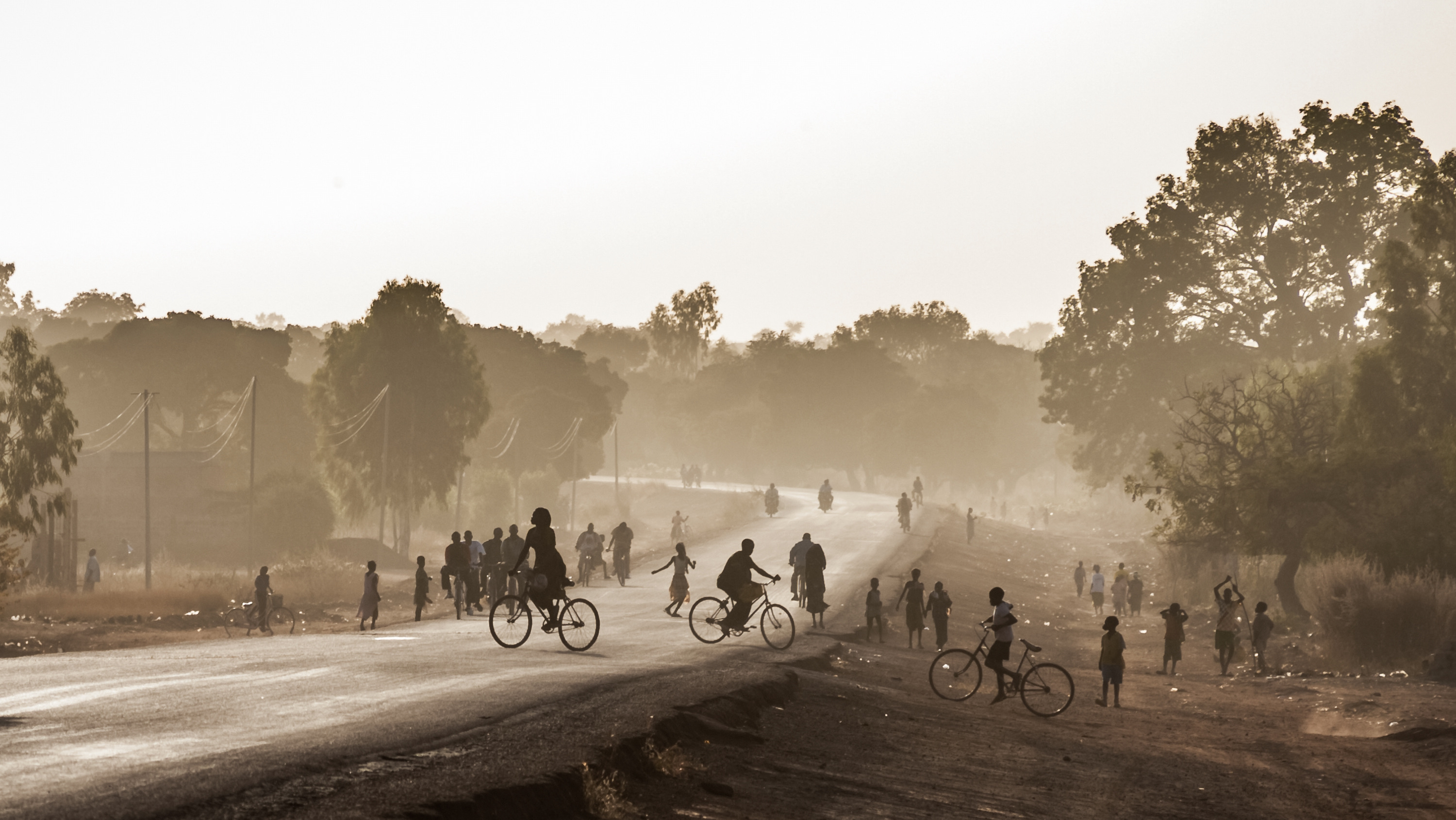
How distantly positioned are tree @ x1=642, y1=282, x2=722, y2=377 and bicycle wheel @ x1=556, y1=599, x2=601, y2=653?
138m

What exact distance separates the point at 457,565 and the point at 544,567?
435 inches

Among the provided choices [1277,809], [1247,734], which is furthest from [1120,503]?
[1277,809]

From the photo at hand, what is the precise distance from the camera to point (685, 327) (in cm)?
15912

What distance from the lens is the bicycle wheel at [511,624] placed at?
20.2 m

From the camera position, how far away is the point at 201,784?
9172mm

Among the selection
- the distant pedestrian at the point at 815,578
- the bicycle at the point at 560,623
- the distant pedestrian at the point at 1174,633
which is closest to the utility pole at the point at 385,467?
the distant pedestrian at the point at 815,578

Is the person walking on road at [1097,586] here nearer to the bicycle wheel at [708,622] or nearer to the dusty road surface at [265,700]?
the dusty road surface at [265,700]

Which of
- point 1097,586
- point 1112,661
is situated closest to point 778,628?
point 1112,661

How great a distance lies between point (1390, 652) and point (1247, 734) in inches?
449

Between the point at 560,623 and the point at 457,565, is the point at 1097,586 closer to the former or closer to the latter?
the point at 457,565

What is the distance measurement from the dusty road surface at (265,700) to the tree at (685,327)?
13094cm

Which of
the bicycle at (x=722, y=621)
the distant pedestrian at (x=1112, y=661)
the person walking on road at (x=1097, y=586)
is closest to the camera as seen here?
the distant pedestrian at (x=1112, y=661)

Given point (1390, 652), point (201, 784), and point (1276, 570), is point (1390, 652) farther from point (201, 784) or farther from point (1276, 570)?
point (201, 784)

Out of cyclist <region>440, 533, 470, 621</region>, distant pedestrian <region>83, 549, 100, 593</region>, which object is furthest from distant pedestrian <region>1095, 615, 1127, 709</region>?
distant pedestrian <region>83, 549, 100, 593</region>
